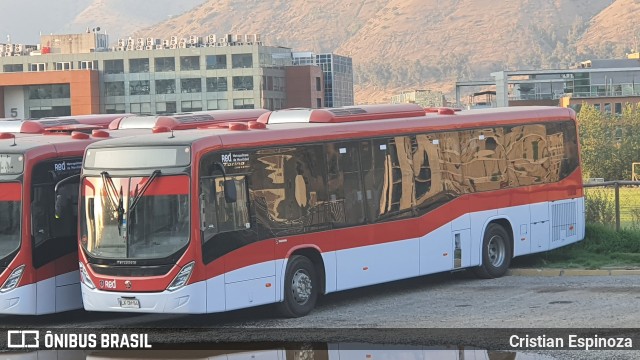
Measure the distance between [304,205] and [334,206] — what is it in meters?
0.70

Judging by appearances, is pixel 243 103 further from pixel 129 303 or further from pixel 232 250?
pixel 129 303

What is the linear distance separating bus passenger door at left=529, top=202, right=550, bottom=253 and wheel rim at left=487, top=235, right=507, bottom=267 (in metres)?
0.95

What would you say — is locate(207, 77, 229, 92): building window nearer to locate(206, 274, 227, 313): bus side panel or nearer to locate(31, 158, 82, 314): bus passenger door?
locate(31, 158, 82, 314): bus passenger door

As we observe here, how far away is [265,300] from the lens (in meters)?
17.2

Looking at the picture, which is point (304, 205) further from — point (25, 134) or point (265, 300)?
point (25, 134)

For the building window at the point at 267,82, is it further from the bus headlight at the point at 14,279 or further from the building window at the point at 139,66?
the bus headlight at the point at 14,279

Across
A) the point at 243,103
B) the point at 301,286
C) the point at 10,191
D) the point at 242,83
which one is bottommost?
the point at 301,286

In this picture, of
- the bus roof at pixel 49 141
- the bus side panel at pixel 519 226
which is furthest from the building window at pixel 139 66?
the bus roof at pixel 49 141

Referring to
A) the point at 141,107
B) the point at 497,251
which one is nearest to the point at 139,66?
the point at 141,107

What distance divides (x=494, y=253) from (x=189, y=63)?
13773 cm

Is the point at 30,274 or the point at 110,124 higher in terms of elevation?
the point at 110,124

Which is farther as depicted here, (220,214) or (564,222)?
(564,222)

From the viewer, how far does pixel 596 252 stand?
23.4 m

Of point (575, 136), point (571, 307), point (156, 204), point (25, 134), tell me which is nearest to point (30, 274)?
point (156, 204)
